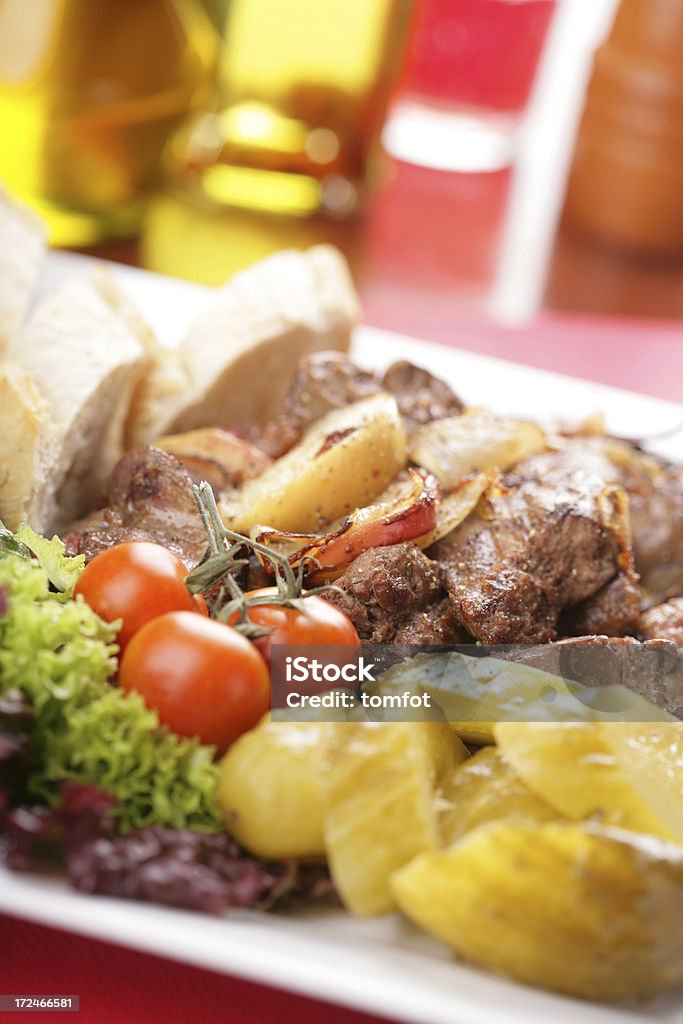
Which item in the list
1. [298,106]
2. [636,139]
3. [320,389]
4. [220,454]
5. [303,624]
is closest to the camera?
[303,624]

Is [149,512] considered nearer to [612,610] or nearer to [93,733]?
[93,733]

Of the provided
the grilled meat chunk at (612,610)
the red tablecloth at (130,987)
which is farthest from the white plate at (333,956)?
the grilled meat chunk at (612,610)

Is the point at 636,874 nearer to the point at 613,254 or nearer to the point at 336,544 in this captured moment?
the point at 336,544

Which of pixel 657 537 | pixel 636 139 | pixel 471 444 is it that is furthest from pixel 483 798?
pixel 636 139

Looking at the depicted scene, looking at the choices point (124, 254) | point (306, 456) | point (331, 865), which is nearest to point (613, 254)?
point (124, 254)

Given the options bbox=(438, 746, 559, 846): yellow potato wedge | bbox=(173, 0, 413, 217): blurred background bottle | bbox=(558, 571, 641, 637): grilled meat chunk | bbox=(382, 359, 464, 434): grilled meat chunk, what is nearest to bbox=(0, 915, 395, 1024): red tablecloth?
bbox=(438, 746, 559, 846): yellow potato wedge

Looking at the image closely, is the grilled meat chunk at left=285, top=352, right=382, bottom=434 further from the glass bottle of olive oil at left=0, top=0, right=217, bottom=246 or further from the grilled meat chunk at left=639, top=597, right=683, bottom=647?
the glass bottle of olive oil at left=0, top=0, right=217, bottom=246
